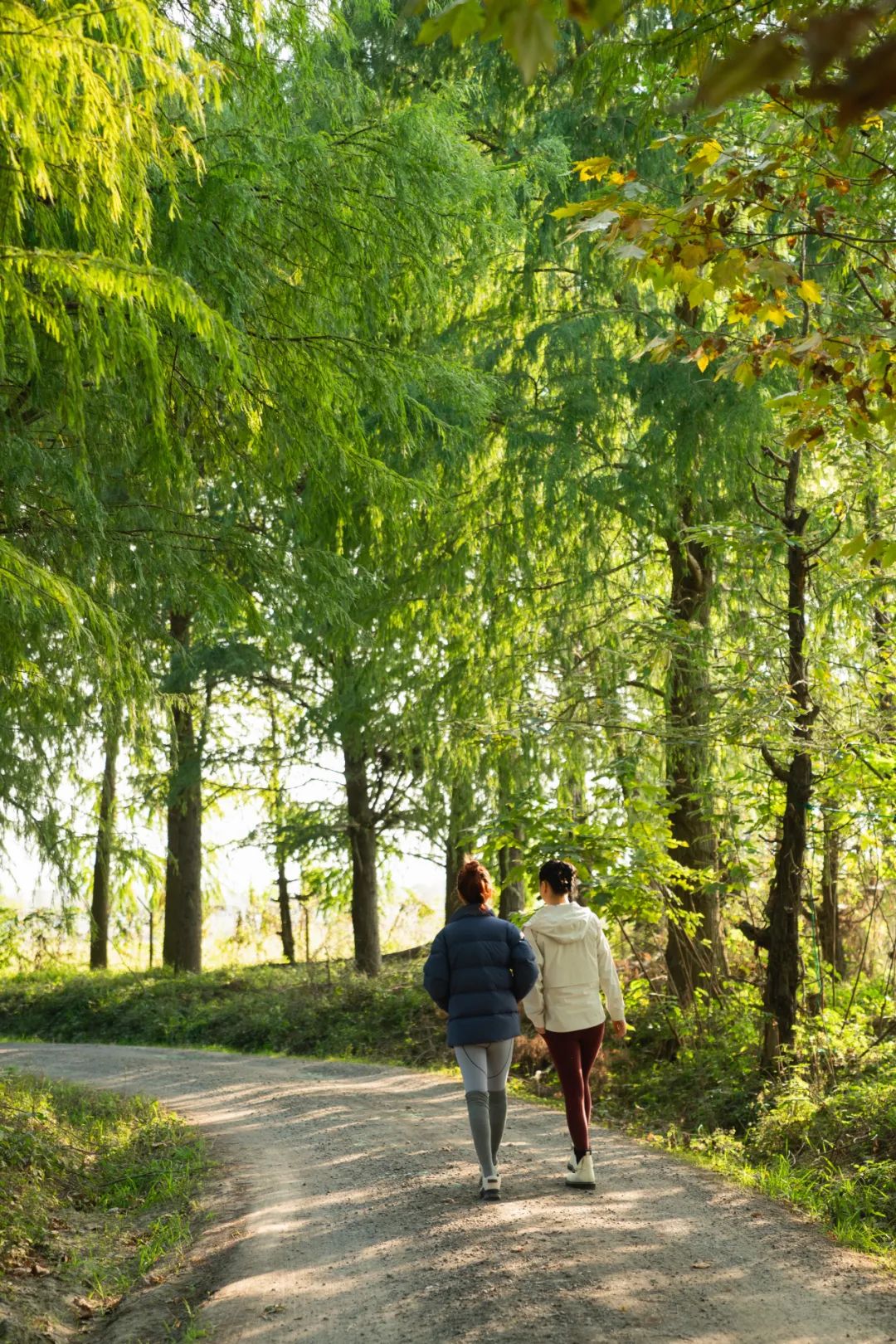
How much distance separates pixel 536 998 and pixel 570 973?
245mm

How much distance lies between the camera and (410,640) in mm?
13289

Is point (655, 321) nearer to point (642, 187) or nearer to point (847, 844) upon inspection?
point (847, 844)

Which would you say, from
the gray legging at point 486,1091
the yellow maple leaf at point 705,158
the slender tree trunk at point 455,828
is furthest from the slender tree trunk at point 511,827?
the yellow maple leaf at point 705,158

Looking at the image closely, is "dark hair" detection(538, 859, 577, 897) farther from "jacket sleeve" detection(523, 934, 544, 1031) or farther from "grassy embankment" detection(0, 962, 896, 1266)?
"grassy embankment" detection(0, 962, 896, 1266)

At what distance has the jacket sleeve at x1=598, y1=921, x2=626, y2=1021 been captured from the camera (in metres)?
6.87

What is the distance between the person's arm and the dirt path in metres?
0.93

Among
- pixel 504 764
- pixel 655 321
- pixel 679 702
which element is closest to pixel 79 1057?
pixel 504 764

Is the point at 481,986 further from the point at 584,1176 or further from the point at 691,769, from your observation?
the point at 691,769

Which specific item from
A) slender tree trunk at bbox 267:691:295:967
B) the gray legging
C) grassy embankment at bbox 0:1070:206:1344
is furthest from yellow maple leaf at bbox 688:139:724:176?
slender tree trunk at bbox 267:691:295:967

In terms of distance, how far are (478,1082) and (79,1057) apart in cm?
968

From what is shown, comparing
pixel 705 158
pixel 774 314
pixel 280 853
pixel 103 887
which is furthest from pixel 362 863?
pixel 705 158

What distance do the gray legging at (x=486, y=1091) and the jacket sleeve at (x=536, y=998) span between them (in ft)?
0.70

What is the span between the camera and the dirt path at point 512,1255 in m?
4.49

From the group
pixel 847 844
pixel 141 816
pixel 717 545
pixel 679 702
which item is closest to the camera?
pixel 717 545
